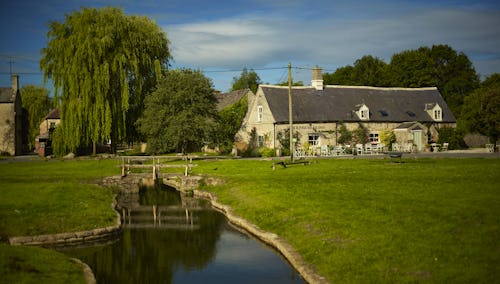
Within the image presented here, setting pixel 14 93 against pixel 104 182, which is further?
pixel 14 93

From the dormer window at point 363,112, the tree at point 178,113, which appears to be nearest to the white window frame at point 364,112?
the dormer window at point 363,112

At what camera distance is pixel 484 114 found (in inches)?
1912

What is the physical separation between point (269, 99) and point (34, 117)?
57.1m

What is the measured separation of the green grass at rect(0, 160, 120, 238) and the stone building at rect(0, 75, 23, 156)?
128ft

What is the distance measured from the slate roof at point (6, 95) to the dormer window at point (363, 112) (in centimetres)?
4905

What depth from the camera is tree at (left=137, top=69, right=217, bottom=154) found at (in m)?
43.1

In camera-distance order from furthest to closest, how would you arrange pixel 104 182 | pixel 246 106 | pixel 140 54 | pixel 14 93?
pixel 14 93, pixel 246 106, pixel 140 54, pixel 104 182

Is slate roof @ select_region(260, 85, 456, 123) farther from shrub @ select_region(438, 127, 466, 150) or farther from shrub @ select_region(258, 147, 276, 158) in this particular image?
shrub @ select_region(258, 147, 276, 158)

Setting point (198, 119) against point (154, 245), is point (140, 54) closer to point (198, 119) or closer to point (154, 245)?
point (198, 119)

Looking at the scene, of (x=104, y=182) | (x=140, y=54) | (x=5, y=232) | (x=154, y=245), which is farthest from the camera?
(x=140, y=54)

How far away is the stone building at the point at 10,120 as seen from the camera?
69375 mm

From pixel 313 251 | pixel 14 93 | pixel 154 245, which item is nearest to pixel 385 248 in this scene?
pixel 313 251

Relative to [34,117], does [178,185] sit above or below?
below

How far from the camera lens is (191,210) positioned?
25969 mm
